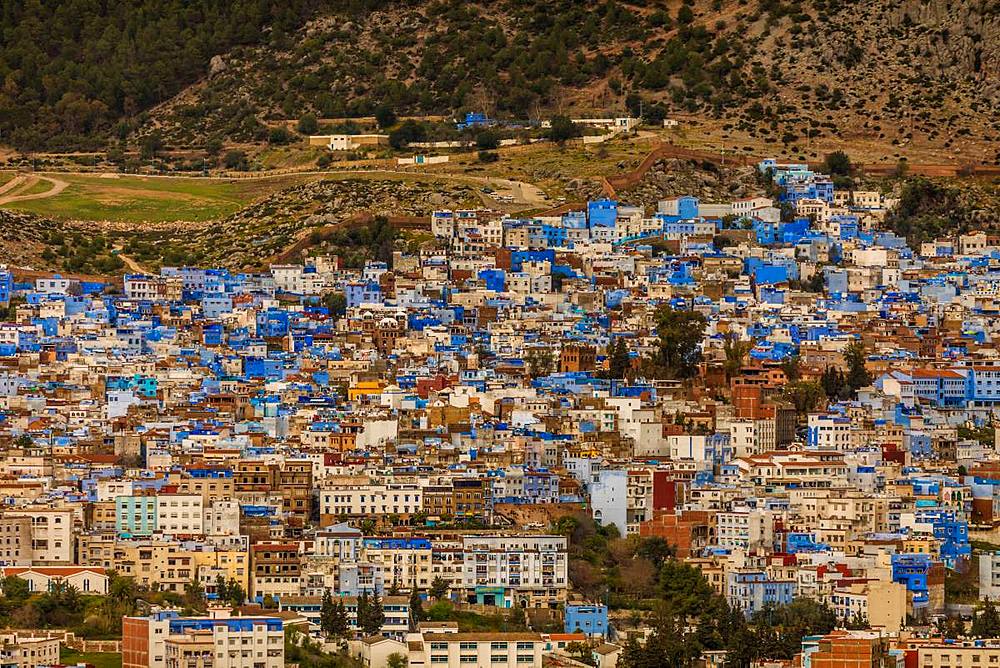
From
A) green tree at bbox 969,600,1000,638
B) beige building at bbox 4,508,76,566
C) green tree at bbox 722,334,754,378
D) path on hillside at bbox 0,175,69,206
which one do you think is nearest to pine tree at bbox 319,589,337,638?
beige building at bbox 4,508,76,566

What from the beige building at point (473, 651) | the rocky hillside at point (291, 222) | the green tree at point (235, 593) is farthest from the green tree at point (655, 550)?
the rocky hillside at point (291, 222)

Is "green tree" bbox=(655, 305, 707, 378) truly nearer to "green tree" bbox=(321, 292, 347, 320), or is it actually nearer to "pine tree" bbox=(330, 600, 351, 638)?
"green tree" bbox=(321, 292, 347, 320)

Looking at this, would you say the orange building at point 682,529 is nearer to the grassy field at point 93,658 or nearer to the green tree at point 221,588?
the green tree at point 221,588

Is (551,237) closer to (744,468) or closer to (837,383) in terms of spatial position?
(837,383)

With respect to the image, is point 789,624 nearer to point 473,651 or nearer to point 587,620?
point 587,620

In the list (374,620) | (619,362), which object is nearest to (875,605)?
(374,620)
